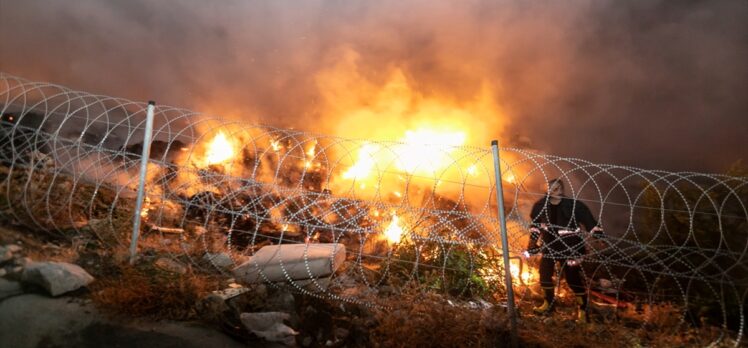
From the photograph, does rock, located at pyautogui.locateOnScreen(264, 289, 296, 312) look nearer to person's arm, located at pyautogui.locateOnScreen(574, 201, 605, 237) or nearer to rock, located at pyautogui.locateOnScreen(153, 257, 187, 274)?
rock, located at pyautogui.locateOnScreen(153, 257, 187, 274)

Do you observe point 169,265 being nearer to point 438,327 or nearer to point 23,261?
point 23,261

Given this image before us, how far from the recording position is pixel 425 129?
1412 centimetres

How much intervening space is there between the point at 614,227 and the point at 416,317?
378 inches

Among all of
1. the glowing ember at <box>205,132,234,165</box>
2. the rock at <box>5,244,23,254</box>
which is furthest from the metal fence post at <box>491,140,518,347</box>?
the glowing ember at <box>205,132,234,165</box>

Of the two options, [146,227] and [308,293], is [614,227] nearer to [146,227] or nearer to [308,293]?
[308,293]

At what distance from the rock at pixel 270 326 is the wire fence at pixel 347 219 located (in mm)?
398

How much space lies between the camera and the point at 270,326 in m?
3.71

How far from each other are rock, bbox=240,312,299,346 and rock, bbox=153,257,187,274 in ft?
3.85

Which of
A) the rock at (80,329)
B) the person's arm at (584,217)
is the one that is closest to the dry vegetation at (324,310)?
the rock at (80,329)

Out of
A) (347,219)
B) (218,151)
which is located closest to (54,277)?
(347,219)

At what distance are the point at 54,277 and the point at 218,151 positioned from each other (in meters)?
7.13

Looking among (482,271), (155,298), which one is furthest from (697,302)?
(155,298)

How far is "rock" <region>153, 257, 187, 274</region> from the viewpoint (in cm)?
432

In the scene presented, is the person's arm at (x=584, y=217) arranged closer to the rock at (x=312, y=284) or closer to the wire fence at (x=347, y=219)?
the wire fence at (x=347, y=219)
